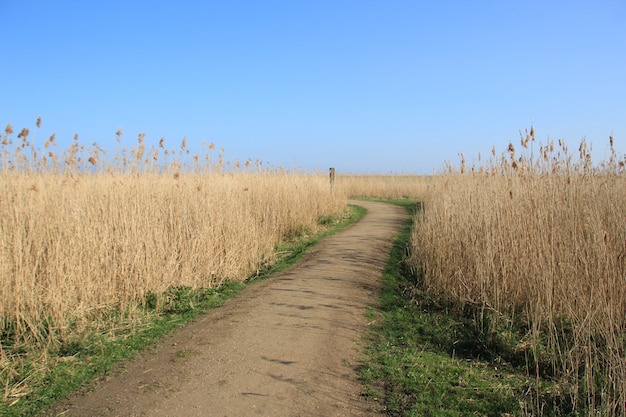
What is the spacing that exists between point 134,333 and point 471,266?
4.49 metres

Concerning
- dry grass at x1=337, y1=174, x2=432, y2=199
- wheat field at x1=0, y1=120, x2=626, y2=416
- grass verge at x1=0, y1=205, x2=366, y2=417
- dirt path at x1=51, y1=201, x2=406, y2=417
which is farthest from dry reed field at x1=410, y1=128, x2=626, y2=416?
dry grass at x1=337, y1=174, x2=432, y2=199

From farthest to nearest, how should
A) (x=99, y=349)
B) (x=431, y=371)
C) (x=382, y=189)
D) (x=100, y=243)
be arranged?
(x=382, y=189), (x=100, y=243), (x=99, y=349), (x=431, y=371)

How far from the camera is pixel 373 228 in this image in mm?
12516

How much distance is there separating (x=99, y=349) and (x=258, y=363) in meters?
1.80

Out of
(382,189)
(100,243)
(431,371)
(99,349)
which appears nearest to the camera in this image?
(431,371)

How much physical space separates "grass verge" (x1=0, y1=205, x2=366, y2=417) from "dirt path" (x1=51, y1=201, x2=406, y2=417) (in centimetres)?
21

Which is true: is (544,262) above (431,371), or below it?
above

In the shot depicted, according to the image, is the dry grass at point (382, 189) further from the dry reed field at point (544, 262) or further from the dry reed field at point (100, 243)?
the dry reed field at point (544, 262)

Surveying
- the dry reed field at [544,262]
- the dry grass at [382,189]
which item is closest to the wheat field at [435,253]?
the dry reed field at [544,262]

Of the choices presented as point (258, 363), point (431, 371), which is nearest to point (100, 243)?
point (258, 363)

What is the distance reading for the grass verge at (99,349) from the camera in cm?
379

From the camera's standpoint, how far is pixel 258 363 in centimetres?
429

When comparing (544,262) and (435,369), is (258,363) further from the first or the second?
(544,262)

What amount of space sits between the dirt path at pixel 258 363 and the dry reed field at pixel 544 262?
154 cm
